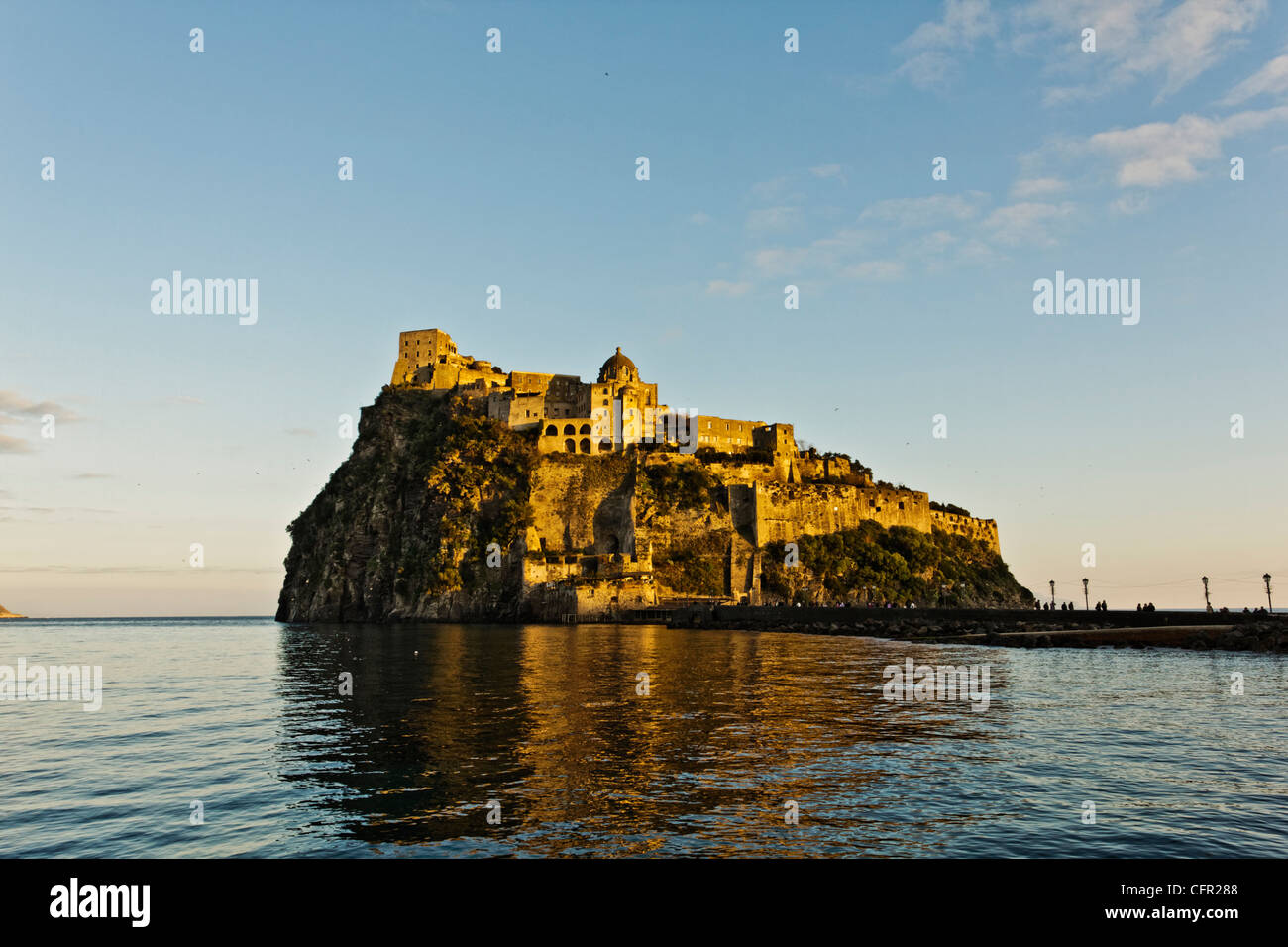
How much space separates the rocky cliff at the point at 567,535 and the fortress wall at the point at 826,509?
0.20 meters

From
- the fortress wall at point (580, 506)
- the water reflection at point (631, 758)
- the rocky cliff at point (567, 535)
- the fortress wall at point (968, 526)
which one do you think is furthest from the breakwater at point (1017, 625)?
the fortress wall at point (968, 526)

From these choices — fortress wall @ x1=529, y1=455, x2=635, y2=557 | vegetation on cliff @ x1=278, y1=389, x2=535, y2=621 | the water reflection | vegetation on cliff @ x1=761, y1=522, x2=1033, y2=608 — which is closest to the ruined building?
fortress wall @ x1=529, y1=455, x2=635, y2=557

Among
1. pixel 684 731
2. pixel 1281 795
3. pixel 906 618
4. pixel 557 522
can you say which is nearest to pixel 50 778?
pixel 684 731

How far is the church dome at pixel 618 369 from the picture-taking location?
10700 centimetres

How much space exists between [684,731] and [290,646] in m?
45.8

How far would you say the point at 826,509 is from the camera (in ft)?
327

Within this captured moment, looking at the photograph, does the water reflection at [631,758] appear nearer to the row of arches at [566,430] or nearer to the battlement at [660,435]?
the battlement at [660,435]

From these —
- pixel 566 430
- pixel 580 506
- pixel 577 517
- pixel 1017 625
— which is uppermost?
pixel 566 430

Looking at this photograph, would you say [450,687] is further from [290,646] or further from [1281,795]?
[290,646]

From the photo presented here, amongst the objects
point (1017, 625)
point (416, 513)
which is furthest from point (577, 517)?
point (1017, 625)

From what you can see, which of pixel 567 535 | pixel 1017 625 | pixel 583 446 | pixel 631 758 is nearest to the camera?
pixel 631 758

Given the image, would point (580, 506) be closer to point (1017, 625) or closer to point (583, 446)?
point (583, 446)

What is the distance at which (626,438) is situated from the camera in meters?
102

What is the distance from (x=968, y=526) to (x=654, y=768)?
11707 cm
